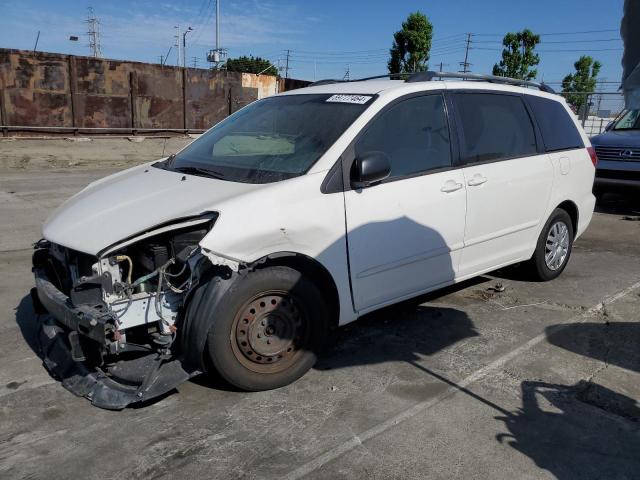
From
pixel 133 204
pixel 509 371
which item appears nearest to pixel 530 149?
pixel 509 371

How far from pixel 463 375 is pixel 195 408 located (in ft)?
5.58

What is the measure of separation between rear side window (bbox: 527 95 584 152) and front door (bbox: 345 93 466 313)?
1.42 metres

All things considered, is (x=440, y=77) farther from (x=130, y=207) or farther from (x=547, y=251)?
(x=130, y=207)

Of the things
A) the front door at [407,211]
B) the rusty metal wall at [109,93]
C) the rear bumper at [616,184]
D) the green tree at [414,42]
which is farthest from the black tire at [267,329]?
the green tree at [414,42]

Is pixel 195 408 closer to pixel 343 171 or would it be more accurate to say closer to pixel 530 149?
pixel 343 171

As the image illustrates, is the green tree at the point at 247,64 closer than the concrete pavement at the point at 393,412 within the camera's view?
No

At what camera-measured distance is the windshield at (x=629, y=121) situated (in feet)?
33.0

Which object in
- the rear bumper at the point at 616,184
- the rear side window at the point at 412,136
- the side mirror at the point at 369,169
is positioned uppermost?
the rear side window at the point at 412,136

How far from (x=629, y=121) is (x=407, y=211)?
27.6 ft

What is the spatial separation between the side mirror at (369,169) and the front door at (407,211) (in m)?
0.08

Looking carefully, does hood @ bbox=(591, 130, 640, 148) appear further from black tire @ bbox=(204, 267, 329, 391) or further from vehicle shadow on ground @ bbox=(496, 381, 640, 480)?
black tire @ bbox=(204, 267, 329, 391)

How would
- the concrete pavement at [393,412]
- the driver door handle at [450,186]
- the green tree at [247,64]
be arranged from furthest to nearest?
1. the green tree at [247,64]
2. the driver door handle at [450,186]
3. the concrete pavement at [393,412]

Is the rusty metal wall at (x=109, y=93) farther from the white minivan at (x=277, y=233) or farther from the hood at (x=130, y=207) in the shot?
the hood at (x=130, y=207)

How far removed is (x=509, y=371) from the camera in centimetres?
368
